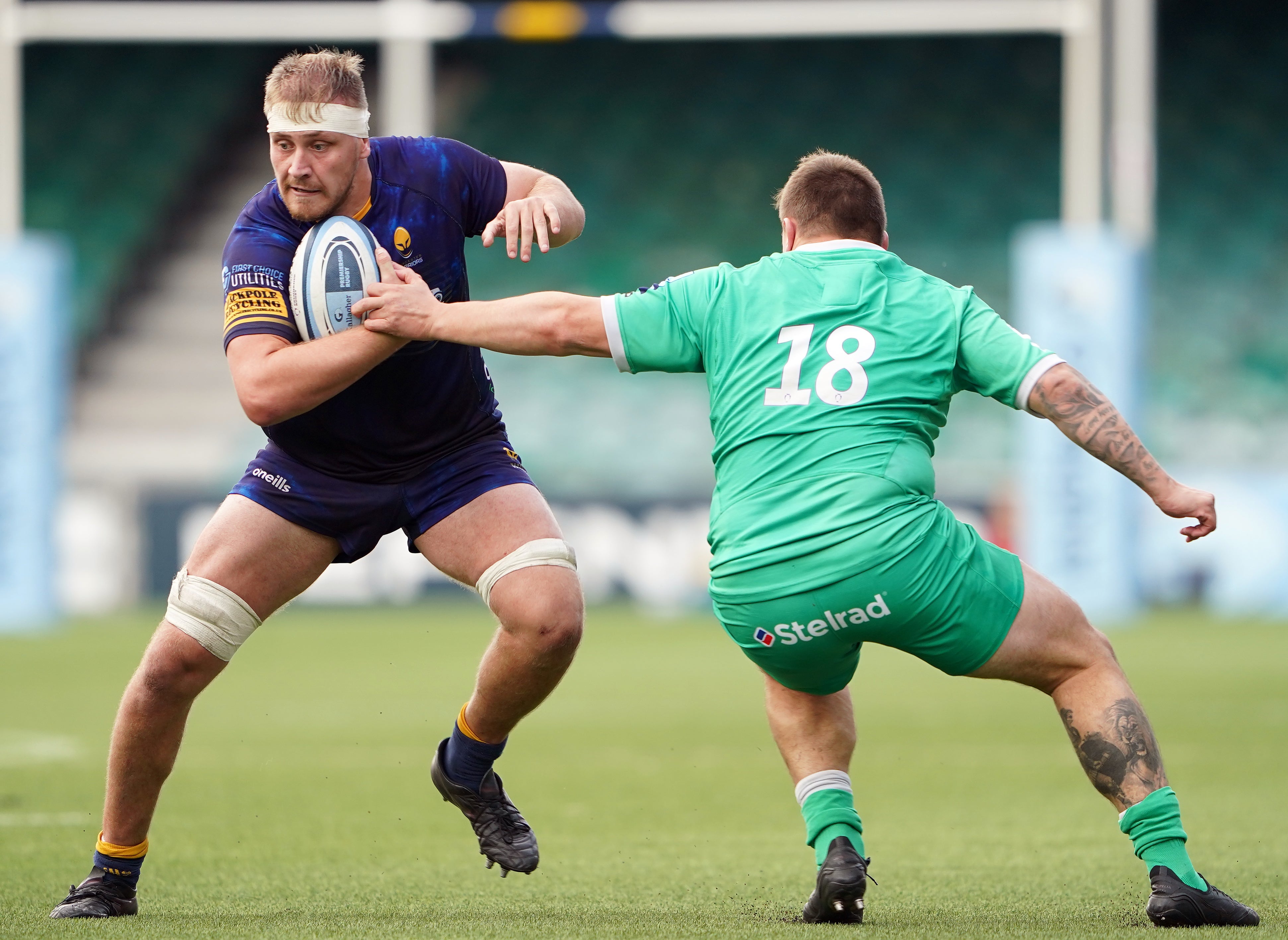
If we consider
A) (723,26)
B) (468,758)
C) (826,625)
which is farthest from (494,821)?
(723,26)

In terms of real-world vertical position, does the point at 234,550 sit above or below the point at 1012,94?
below

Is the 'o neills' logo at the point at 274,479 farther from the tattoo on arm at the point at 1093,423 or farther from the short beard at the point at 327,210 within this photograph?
the tattoo on arm at the point at 1093,423

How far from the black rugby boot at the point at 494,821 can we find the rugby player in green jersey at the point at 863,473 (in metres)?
0.84

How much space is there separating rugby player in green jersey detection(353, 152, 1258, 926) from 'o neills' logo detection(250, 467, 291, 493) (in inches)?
29.9

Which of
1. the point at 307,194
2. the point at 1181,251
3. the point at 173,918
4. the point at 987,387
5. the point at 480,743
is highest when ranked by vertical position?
the point at 1181,251

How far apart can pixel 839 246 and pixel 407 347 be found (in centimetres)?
124

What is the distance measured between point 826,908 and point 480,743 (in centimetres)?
112

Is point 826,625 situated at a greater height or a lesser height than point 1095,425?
lesser

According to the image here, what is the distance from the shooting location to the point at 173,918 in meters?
4.29

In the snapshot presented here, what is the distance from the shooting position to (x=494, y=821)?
470 centimetres

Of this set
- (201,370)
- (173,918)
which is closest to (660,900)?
(173,918)

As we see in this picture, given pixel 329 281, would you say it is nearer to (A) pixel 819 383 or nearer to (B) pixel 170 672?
(B) pixel 170 672

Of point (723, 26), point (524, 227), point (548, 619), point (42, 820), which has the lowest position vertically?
point (42, 820)

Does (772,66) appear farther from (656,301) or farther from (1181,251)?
(656,301)
